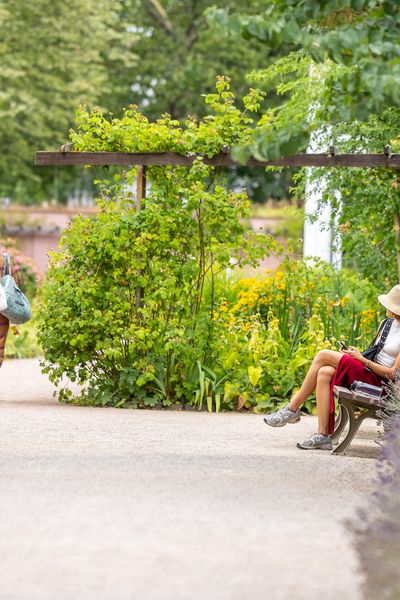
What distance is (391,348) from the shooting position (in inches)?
349

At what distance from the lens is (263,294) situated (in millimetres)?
13758

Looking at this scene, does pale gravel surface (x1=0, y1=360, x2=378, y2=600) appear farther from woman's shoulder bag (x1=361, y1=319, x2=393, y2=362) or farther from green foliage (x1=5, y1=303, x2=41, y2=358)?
green foliage (x1=5, y1=303, x2=41, y2=358)

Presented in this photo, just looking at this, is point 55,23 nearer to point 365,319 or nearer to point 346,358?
point 365,319

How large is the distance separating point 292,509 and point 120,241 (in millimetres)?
5696

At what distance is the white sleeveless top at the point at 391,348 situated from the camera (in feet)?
29.0

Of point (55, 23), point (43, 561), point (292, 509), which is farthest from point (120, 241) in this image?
point (55, 23)

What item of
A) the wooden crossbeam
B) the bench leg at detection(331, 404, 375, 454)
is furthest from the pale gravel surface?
the wooden crossbeam

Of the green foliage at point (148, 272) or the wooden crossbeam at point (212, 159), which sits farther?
the green foliage at point (148, 272)

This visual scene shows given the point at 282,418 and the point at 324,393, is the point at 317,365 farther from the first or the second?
the point at 282,418

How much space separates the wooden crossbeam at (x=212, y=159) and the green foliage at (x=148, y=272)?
0.10 meters

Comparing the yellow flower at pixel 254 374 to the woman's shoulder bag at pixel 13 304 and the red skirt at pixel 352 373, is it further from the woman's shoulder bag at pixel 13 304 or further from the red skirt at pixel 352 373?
the red skirt at pixel 352 373

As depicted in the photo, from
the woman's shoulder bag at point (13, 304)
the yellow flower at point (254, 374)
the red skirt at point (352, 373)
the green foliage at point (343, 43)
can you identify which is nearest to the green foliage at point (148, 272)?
the woman's shoulder bag at point (13, 304)

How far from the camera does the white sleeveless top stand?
8.85 metres

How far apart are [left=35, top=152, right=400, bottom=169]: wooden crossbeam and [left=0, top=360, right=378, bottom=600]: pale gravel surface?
268 centimetres
